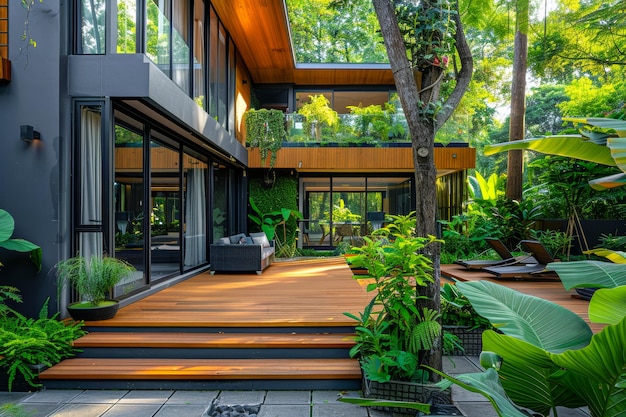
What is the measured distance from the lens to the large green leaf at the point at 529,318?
1312 millimetres

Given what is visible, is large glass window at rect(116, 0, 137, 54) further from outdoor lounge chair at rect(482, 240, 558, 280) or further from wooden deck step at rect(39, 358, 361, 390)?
outdoor lounge chair at rect(482, 240, 558, 280)

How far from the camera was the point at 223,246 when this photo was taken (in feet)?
27.1

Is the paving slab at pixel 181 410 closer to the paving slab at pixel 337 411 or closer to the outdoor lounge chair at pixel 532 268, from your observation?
the paving slab at pixel 337 411

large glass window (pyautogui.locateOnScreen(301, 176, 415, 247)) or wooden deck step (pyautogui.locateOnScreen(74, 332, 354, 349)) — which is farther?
large glass window (pyautogui.locateOnScreen(301, 176, 415, 247))

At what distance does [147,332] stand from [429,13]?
4.24 meters

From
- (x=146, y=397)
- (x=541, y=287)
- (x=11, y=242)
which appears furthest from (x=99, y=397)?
(x=541, y=287)

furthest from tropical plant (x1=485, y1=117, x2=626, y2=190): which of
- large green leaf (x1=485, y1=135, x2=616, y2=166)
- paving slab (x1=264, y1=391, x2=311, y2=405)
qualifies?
paving slab (x1=264, y1=391, x2=311, y2=405)

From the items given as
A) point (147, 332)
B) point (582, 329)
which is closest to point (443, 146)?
point (147, 332)

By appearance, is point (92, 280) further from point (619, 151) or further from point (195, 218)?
point (619, 151)

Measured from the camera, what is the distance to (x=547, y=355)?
1.11 metres

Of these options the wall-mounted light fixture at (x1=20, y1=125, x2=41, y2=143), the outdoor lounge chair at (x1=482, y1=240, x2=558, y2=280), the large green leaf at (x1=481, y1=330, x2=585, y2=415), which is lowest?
the outdoor lounge chair at (x1=482, y1=240, x2=558, y2=280)

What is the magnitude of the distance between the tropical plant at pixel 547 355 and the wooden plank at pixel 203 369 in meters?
2.62

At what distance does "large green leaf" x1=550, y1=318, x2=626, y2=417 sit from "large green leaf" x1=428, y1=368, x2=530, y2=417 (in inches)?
6.7

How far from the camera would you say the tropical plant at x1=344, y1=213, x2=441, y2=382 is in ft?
11.2
